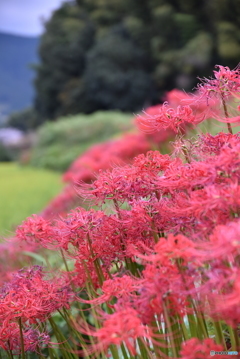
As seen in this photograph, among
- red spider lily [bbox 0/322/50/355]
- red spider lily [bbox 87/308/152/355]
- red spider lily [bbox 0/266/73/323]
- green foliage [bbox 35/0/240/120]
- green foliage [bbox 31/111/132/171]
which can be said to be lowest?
red spider lily [bbox 87/308/152/355]

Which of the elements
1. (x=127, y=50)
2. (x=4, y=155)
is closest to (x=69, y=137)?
(x=4, y=155)

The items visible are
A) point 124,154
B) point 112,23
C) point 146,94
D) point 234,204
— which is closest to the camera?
point 234,204

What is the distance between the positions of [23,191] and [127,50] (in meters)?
6.09

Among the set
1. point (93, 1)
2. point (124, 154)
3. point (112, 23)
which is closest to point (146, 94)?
point (112, 23)

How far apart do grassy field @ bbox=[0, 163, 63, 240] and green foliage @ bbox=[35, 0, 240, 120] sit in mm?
3596

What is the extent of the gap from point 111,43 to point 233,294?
11314mm

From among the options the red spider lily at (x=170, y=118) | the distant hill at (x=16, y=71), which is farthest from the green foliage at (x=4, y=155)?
the red spider lily at (x=170, y=118)

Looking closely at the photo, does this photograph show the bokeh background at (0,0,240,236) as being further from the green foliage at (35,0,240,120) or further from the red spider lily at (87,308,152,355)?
the red spider lily at (87,308,152,355)

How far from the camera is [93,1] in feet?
41.5

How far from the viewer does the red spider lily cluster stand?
1.88 ft

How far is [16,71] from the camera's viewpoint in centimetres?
1378

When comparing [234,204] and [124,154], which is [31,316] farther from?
[124,154]

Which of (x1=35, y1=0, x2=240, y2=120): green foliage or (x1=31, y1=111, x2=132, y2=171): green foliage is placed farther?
(x1=35, y1=0, x2=240, y2=120): green foliage

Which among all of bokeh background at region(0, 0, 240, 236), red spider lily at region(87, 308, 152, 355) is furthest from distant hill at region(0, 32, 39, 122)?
red spider lily at region(87, 308, 152, 355)
